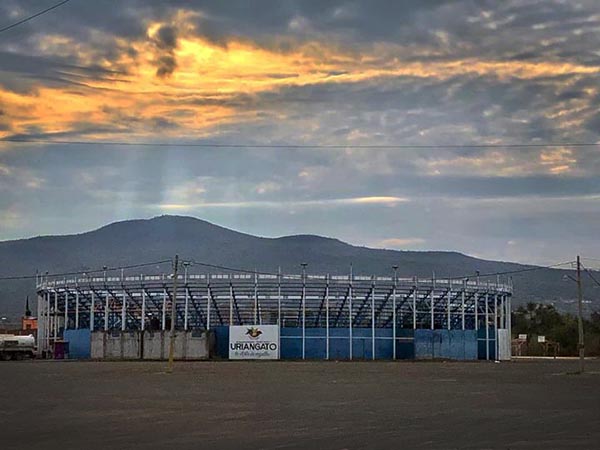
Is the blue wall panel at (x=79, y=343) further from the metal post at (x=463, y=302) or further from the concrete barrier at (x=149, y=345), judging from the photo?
the metal post at (x=463, y=302)

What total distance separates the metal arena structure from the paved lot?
4860 centimetres

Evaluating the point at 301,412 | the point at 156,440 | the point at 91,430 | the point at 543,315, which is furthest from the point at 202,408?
the point at 543,315

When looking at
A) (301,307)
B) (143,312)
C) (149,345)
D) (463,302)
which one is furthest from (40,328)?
(463,302)

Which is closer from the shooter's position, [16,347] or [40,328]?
[16,347]

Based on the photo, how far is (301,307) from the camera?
317ft

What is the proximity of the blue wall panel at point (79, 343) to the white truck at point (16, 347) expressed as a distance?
3.76 metres

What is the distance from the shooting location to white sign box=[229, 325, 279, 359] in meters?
84.9

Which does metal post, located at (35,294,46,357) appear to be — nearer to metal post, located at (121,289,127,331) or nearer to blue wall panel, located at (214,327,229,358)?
metal post, located at (121,289,127,331)

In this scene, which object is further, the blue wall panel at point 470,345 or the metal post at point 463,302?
the metal post at point 463,302

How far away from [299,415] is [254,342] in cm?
6166

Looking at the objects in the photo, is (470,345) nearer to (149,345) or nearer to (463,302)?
(463,302)

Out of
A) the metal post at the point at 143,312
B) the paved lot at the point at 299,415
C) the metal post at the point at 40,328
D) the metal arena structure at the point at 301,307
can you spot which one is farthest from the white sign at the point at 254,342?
the paved lot at the point at 299,415

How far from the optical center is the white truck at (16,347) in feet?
294

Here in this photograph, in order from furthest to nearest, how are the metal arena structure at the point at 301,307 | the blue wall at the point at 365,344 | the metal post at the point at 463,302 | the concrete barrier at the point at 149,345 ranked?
the metal post at the point at 463,302 → the metal arena structure at the point at 301,307 → the blue wall at the point at 365,344 → the concrete barrier at the point at 149,345
